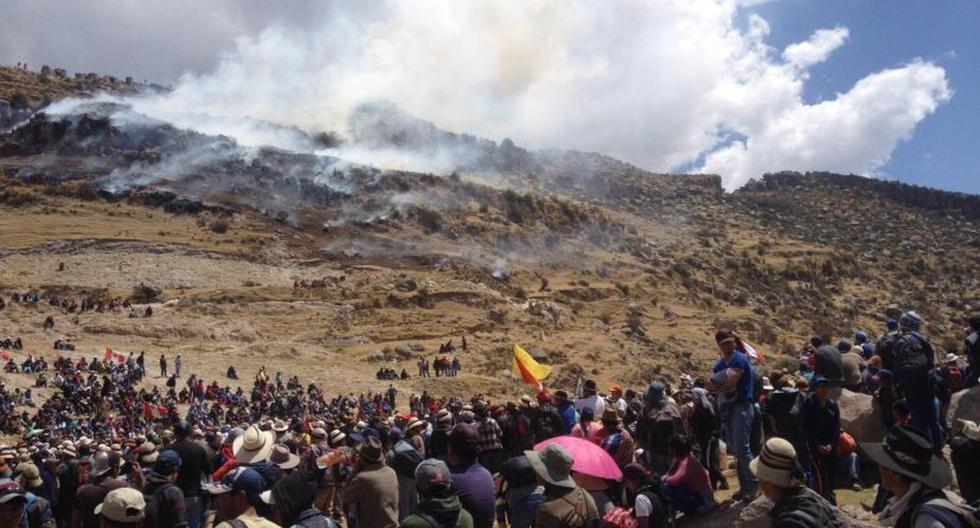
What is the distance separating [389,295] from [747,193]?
3238 inches

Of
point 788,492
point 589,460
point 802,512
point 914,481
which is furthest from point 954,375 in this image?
point 802,512

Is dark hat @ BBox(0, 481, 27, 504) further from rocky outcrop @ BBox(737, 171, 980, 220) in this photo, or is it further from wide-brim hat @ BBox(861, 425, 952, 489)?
rocky outcrop @ BBox(737, 171, 980, 220)

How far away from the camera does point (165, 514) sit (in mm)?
5570

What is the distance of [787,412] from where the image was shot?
271 inches

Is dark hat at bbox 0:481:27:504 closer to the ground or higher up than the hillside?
closer to the ground

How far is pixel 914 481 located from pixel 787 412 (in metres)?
3.38

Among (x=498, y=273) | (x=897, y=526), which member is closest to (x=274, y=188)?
(x=498, y=273)

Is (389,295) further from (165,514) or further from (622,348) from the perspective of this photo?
(165,514)

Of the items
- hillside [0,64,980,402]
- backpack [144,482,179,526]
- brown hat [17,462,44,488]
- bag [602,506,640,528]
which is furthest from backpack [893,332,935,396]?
hillside [0,64,980,402]

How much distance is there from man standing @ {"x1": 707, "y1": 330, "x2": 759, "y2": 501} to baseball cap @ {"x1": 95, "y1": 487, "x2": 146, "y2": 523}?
4.86 meters

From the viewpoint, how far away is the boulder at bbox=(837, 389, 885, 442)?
8.55 meters

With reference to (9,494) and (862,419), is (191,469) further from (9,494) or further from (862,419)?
(862,419)

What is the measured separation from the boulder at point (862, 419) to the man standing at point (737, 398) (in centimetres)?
259

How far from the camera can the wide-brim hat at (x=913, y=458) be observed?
11.6 feet
